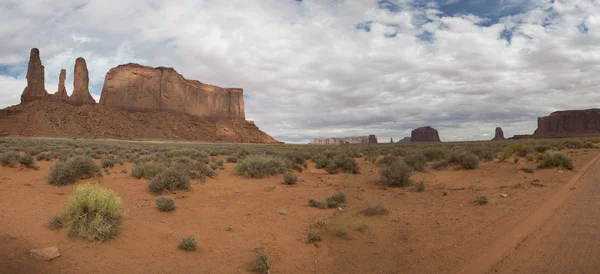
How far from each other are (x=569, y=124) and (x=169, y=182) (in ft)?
447

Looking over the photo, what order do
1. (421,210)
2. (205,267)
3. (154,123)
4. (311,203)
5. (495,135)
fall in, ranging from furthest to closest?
(495,135) → (154,123) → (311,203) → (421,210) → (205,267)

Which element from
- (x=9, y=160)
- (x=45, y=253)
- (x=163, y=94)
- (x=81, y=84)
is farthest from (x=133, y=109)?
(x=45, y=253)

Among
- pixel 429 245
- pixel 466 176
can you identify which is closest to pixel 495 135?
pixel 466 176

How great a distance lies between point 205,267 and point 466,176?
12322 millimetres

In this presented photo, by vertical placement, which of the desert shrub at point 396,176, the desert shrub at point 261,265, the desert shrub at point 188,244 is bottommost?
the desert shrub at point 261,265

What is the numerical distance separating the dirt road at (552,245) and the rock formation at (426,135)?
13864cm

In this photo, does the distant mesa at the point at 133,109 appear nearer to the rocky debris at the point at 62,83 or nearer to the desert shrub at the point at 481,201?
the rocky debris at the point at 62,83

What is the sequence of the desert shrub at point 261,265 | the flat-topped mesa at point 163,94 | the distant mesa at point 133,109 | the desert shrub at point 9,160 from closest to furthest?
the desert shrub at point 261,265 < the desert shrub at point 9,160 < the distant mesa at point 133,109 < the flat-topped mesa at point 163,94

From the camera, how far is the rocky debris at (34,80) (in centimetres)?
9494

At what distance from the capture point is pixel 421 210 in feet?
27.2

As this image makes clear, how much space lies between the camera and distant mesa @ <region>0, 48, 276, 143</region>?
75625mm

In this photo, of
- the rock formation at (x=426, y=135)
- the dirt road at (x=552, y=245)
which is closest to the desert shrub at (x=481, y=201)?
the dirt road at (x=552, y=245)

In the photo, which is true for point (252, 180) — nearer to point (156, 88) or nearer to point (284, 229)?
point (284, 229)

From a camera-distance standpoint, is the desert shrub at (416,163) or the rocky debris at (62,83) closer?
the desert shrub at (416,163)
